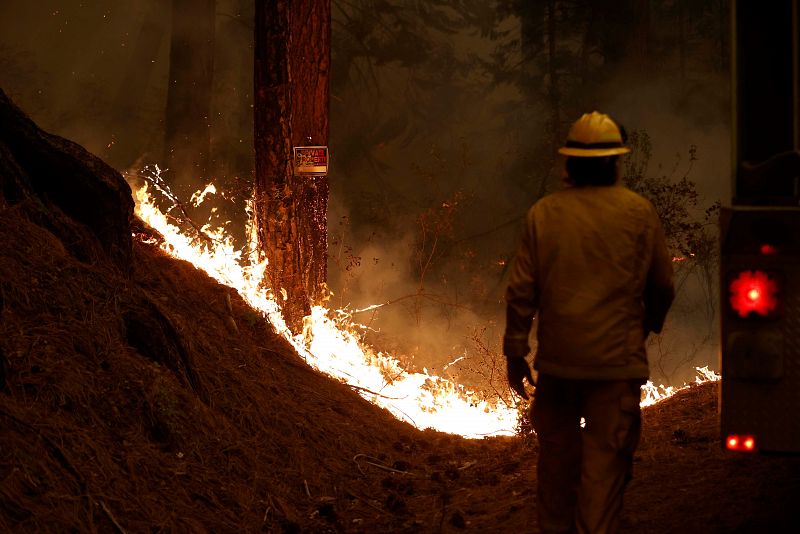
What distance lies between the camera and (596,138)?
14.1 ft

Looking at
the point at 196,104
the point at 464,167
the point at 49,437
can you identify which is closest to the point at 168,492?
the point at 49,437

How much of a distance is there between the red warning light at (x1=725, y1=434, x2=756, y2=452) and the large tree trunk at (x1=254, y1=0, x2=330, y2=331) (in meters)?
6.05

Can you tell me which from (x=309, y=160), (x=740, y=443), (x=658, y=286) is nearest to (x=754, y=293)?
(x=658, y=286)

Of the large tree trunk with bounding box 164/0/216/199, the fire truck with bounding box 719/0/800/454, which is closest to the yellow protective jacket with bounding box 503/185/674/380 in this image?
the fire truck with bounding box 719/0/800/454

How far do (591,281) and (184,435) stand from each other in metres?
2.91

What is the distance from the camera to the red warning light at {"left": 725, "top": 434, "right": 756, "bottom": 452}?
12.6 feet

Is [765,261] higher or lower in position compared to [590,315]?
higher

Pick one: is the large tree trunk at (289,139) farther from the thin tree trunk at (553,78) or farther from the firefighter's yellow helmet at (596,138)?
the thin tree trunk at (553,78)

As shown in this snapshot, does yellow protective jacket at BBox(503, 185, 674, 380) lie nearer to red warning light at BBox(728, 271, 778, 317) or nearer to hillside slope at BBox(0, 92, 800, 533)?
red warning light at BBox(728, 271, 778, 317)

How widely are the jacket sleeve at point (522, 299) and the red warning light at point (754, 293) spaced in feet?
3.00

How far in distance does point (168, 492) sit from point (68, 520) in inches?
34.1

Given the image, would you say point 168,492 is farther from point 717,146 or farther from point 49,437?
point 717,146

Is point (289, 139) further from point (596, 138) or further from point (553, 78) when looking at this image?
point (553, 78)

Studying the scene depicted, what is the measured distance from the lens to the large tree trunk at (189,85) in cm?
1778
